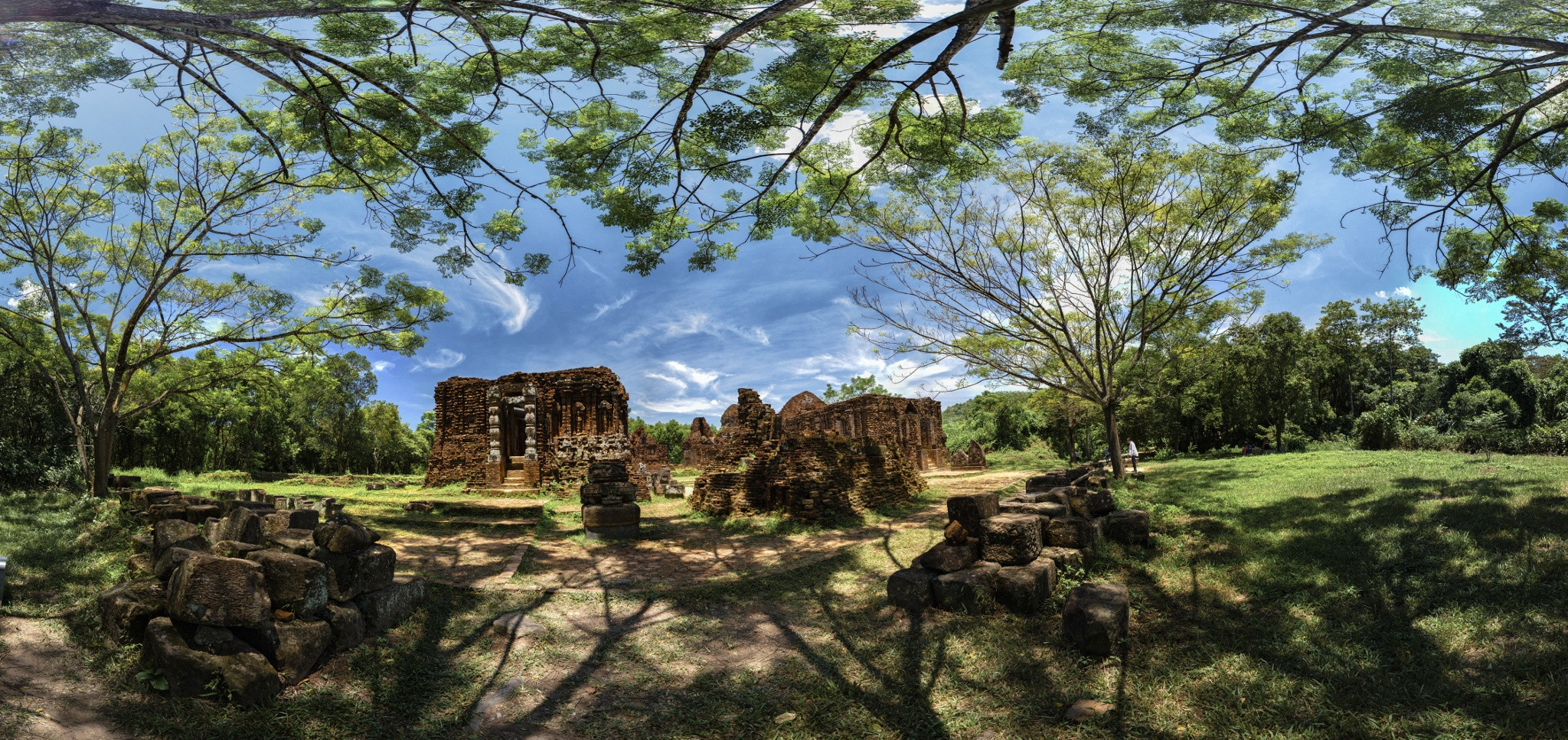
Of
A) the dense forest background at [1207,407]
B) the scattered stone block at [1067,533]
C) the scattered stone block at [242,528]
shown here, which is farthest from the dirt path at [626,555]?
the dense forest background at [1207,407]

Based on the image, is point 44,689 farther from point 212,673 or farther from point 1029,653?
point 1029,653

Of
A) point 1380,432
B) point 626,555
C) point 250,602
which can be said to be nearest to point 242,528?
point 250,602

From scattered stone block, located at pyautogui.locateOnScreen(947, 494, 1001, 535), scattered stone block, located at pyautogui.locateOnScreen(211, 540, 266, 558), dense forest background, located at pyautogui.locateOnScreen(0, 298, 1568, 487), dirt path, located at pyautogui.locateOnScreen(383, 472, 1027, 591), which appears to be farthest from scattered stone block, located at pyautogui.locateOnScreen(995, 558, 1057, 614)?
dense forest background, located at pyautogui.locateOnScreen(0, 298, 1568, 487)

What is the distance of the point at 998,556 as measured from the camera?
7.36 m

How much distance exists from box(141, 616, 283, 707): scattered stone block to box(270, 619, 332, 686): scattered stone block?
0.22 metres

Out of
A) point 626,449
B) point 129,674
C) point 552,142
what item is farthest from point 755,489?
point 129,674

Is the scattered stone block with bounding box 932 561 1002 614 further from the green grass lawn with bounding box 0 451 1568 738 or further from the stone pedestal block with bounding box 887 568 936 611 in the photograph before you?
the green grass lawn with bounding box 0 451 1568 738

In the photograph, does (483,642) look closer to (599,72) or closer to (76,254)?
(599,72)

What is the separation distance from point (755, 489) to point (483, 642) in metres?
8.76

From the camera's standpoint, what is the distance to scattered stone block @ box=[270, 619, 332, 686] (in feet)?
17.3

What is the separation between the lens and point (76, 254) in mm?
14477

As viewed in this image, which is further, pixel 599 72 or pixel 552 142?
pixel 552 142

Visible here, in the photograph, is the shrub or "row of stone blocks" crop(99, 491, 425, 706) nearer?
"row of stone blocks" crop(99, 491, 425, 706)

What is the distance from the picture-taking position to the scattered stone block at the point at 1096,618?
18.6 feet
